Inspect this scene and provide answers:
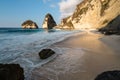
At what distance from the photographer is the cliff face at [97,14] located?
67319 mm

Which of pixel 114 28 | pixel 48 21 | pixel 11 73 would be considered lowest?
pixel 48 21

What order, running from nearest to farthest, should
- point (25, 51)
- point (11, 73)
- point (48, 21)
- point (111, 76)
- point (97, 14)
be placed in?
point (111, 76), point (11, 73), point (25, 51), point (97, 14), point (48, 21)

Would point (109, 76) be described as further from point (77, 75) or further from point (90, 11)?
point (90, 11)

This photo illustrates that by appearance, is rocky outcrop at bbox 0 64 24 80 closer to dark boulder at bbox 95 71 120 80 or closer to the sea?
the sea

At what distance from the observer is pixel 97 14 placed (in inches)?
3467

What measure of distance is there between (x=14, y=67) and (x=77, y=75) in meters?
3.47

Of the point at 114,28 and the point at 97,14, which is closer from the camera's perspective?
the point at 114,28

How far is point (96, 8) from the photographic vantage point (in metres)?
91.7

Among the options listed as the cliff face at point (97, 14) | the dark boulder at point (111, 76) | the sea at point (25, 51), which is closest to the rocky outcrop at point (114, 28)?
A: the cliff face at point (97, 14)

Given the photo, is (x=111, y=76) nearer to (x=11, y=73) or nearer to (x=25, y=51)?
(x=11, y=73)

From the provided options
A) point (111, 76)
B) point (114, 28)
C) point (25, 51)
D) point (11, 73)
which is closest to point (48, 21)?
point (114, 28)

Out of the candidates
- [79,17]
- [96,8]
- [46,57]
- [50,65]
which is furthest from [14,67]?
[79,17]

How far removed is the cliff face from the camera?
67.3m

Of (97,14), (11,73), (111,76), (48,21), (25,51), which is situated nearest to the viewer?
(111,76)
